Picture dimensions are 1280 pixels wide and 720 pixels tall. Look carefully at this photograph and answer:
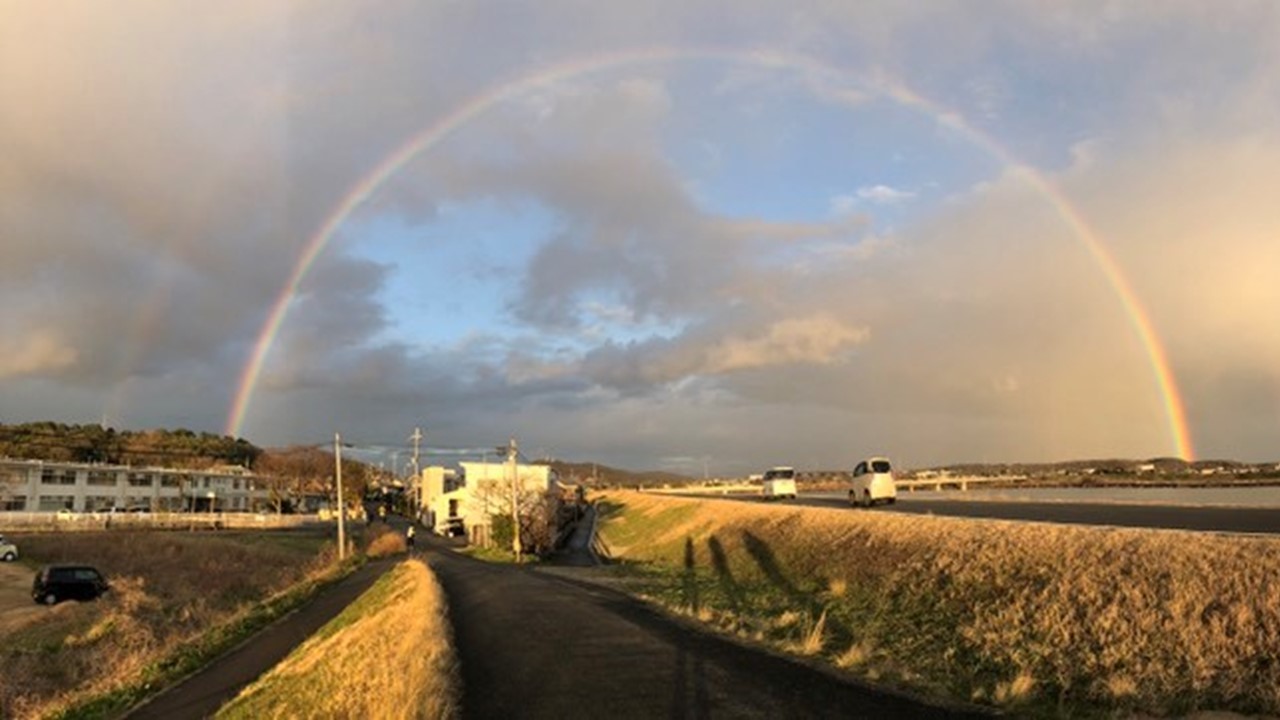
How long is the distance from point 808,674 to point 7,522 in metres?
89.0

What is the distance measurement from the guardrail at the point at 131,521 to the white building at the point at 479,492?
1877 cm

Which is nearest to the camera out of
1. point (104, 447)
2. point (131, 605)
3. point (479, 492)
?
point (131, 605)

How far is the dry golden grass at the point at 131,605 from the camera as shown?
26719 mm

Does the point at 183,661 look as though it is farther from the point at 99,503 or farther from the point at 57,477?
the point at 99,503

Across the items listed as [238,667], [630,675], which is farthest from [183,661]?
[630,675]

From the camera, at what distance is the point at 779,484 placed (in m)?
69.2

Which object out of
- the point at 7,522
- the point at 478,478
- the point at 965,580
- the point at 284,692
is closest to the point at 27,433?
the point at 7,522

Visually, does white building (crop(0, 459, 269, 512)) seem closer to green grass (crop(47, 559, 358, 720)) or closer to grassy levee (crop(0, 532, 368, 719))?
grassy levee (crop(0, 532, 368, 719))

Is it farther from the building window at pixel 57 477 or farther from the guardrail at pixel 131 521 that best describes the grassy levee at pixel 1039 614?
the building window at pixel 57 477

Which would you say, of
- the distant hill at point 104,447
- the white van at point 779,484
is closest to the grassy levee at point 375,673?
the white van at point 779,484

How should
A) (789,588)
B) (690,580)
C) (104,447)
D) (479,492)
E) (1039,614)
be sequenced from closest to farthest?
1. (1039,614)
2. (789,588)
3. (690,580)
4. (479,492)
5. (104,447)

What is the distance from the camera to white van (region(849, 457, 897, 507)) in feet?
146

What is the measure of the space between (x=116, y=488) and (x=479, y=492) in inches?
2385

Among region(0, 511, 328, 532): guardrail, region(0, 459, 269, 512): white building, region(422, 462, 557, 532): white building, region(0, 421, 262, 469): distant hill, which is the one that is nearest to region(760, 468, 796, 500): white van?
region(422, 462, 557, 532): white building
